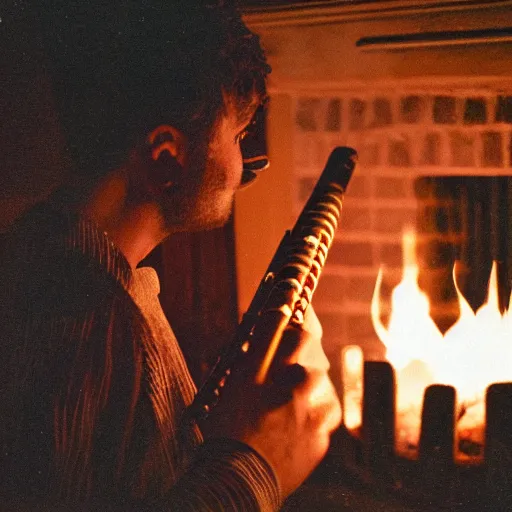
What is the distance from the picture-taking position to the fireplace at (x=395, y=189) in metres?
1.89

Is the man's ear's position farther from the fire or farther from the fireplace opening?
the fire

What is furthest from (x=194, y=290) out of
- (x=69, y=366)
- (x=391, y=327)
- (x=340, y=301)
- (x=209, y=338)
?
(x=69, y=366)

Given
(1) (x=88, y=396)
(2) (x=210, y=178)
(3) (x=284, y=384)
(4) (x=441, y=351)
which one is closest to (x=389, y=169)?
(4) (x=441, y=351)

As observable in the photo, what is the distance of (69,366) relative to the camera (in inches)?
38.4

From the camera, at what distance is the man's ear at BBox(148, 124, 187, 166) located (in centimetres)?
121

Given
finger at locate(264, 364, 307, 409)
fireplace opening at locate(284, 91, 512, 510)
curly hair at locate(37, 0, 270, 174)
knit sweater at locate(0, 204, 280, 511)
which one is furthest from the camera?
fireplace opening at locate(284, 91, 512, 510)

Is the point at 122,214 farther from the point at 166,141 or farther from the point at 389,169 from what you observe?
the point at 389,169

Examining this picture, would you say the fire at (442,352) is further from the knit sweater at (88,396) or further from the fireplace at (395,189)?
the knit sweater at (88,396)

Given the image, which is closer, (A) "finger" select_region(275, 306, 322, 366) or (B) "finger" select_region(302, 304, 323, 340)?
(A) "finger" select_region(275, 306, 322, 366)

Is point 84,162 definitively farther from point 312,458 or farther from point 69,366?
point 312,458

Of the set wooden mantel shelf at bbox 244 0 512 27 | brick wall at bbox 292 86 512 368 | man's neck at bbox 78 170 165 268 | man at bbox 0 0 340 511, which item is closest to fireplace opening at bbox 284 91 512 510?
brick wall at bbox 292 86 512 368

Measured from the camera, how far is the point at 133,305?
3.63 feet

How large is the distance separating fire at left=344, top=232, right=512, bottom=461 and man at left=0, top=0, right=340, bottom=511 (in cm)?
110

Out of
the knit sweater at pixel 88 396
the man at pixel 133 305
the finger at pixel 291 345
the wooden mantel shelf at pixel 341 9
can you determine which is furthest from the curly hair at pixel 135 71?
the wooden mantel shelf at pixel 341 9
